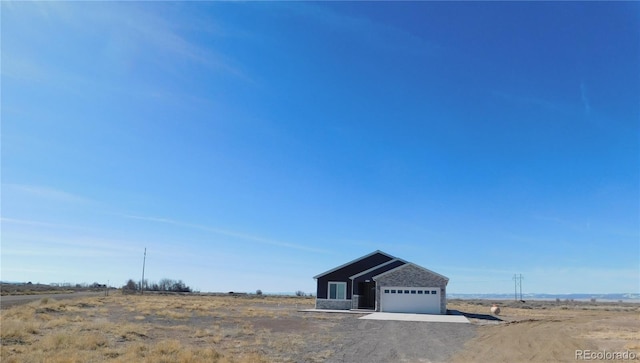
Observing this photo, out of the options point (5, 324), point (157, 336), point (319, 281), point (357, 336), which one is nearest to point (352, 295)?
point (319, 281)

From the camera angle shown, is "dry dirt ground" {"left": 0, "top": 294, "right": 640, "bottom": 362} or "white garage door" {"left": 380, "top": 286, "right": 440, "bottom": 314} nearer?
"dry dirt ground" {"left": 0, "top": 294, "right": 640, "bottom": 362}

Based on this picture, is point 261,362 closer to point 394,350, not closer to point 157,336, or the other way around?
point 394,350

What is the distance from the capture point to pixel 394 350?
16.0 meters

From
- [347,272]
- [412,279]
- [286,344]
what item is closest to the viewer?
[286,344]

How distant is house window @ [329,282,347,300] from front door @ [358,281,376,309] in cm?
138

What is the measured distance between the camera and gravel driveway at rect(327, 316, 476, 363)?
47.6 feet

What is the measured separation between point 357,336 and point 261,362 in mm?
7781

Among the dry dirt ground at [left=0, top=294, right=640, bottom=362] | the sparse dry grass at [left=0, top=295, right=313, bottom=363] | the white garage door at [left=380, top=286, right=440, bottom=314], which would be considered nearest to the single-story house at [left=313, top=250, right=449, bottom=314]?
the white garage door at [left=380, top=286, right=440, bottom=314]

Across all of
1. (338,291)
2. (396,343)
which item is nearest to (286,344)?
(396,343)

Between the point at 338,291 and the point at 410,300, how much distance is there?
700 centimetres

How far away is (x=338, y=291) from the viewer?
42156 millimetres

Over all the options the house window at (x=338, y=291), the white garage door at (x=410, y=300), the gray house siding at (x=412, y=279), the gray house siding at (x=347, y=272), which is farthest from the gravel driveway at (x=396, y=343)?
the gray house siding at (x=347, y=272)

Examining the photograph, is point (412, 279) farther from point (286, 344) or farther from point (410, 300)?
point (286, 344)

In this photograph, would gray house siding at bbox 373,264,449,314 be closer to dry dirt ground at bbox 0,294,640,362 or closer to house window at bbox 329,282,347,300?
house window at bbox 329,282,347,300
